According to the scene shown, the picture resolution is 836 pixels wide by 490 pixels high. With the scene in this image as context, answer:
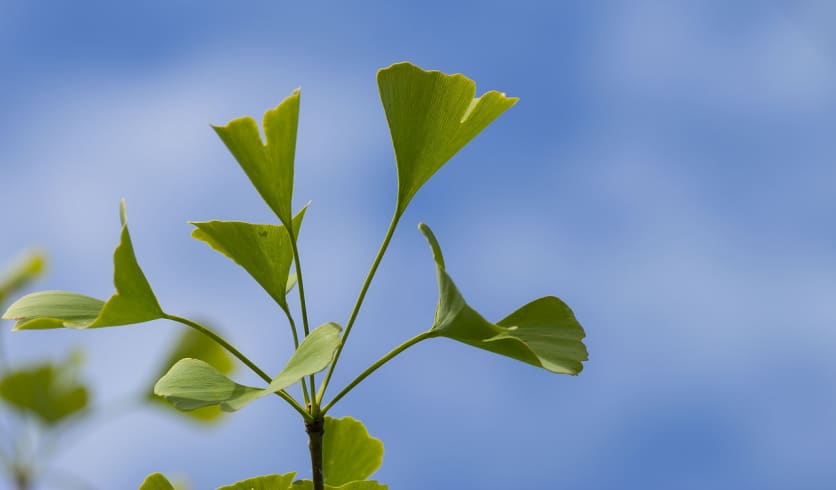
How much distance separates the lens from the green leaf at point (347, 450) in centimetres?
134

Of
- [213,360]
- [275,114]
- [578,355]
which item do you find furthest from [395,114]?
[213,360]

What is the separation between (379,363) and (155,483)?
0.43 metres

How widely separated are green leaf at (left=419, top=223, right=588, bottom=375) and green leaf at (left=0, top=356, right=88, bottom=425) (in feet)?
7.59

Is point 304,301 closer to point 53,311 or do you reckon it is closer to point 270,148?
point 270,148

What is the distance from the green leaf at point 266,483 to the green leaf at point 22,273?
2.19 m

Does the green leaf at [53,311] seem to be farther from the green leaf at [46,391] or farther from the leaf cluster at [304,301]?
the green leaf at [46,391]

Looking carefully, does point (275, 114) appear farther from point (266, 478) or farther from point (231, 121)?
point (266, 478)

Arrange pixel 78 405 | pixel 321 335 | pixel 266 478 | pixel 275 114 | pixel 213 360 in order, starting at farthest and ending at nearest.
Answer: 1. pixel 78 405
2. pixel 213 360
3. pixel 266 478
4. pixel 275 114
5. pixel 321 335

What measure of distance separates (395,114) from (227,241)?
319mm

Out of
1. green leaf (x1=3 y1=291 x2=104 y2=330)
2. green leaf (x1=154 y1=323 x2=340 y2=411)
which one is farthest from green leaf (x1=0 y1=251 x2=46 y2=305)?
green leaf (x1=154 y1=323 x2=340 y2=411)

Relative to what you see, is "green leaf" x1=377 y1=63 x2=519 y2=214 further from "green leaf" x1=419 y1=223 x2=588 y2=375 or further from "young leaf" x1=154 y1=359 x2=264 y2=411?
"young leaf" x1=154 y1=359 x2=264 y2=411

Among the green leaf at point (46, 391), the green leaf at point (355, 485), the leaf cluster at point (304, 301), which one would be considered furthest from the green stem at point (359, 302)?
the green leaf at point (46, 391)

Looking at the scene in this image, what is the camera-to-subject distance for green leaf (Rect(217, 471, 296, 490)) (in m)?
1.24

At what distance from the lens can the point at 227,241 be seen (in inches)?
50.3
